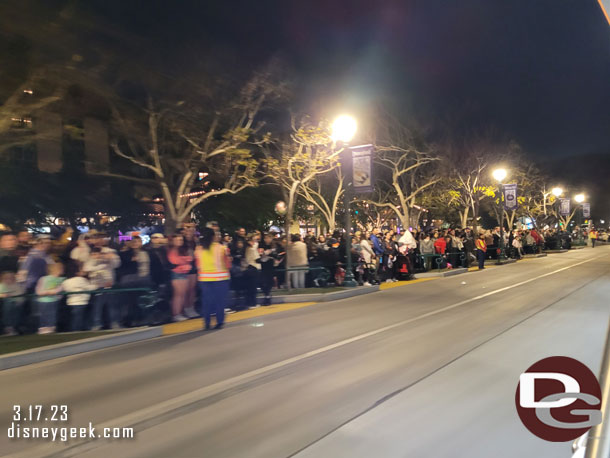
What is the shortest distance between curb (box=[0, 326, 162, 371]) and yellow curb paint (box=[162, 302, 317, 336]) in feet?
1.78

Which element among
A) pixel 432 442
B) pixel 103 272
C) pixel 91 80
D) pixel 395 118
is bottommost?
pixel 432 442

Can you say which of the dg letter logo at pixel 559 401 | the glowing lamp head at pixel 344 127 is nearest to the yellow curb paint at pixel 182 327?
the dg letter logo at pixel 559 401

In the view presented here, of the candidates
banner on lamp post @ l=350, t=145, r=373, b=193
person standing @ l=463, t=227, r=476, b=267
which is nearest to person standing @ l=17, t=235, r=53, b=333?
banner on lamp post @ l=350, t=145, r=373, b=193

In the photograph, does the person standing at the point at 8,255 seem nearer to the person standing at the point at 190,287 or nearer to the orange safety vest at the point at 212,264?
the person standing at the point at 190,287

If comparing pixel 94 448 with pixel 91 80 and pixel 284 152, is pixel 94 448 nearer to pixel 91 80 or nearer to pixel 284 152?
pixel 91 80

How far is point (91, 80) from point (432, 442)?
12.6 metres

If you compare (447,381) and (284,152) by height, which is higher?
(284,152)

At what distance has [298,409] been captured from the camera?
5246 mm

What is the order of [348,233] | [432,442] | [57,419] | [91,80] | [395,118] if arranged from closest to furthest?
[432,442]
[57,419]
[91,80]
[348,233]
[395,118]

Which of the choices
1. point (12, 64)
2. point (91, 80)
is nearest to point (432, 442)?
point (12, 64)

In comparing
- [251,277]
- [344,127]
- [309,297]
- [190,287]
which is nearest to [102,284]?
[190,287]

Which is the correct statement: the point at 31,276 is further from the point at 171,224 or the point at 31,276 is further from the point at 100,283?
the point at 171,224

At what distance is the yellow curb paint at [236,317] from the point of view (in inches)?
383

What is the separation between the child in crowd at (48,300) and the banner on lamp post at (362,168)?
962 centimetres
